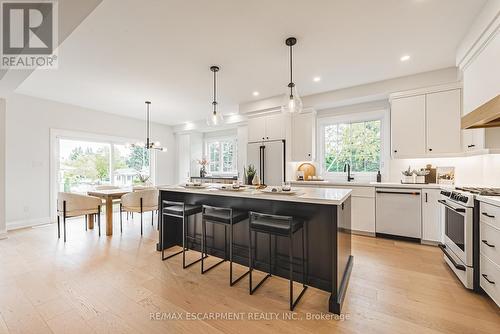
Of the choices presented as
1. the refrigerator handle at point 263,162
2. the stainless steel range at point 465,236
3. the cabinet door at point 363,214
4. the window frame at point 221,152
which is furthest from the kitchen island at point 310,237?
the window frame at point 221,152

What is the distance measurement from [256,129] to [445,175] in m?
3.40

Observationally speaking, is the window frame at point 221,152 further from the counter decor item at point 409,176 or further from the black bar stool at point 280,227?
the black bar stool at point 280,227

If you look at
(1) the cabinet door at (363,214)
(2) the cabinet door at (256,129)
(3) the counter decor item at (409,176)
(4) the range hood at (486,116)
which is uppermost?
(2) the cabinet door at (256,129)

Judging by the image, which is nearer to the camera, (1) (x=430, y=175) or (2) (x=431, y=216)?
(2) (x=431, y=216)

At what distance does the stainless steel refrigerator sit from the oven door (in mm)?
2525

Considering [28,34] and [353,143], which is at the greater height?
[28,34]

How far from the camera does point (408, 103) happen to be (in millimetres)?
3523

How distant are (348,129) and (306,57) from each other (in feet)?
7.14

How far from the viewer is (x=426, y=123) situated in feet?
11.1

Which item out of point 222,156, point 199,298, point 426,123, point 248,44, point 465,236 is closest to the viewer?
point 199,298

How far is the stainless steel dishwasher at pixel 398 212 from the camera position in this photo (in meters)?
3.32

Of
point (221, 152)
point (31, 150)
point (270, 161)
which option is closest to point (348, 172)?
point (270, 161)

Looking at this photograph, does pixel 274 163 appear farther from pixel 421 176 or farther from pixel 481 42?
pixel 481 42

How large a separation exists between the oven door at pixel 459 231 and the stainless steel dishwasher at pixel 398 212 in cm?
71
